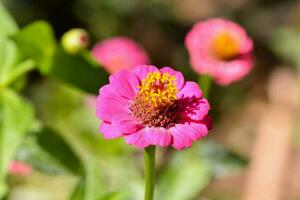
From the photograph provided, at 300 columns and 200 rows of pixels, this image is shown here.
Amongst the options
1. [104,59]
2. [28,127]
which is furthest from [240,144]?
[28,127]

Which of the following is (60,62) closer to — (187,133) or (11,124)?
(11,124)

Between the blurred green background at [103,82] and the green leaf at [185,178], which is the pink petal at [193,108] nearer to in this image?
the blurred green background at [103,82]

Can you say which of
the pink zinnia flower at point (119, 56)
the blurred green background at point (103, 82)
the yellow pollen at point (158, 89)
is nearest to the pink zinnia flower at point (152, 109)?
the yellow pollen at point (158, 89)

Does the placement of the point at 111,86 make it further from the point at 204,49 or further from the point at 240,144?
the point at 240,144

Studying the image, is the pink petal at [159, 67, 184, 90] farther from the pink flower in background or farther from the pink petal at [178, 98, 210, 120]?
the pink flower in background

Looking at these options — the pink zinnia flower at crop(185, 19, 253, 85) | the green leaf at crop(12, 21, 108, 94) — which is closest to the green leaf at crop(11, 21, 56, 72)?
the green leaf at crop(12, 21, 108, 94)
